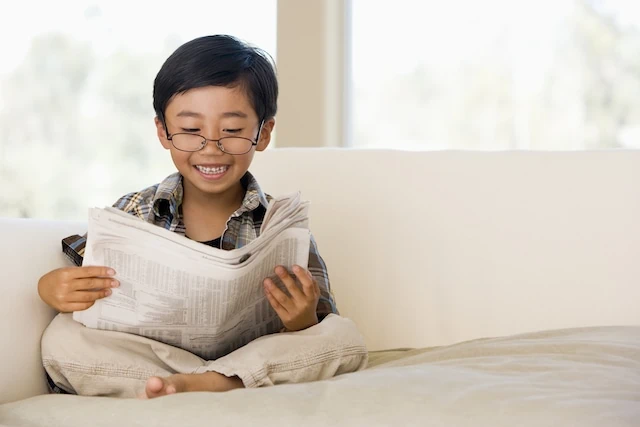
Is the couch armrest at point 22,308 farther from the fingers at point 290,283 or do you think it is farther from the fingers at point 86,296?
the fingers at point 290,283

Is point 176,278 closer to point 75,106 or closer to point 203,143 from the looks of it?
point 203,143

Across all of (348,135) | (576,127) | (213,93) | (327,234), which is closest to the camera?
(213,93)

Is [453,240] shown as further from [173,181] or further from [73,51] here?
[73,51]

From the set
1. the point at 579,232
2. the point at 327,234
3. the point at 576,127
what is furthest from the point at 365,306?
the point at 576,127

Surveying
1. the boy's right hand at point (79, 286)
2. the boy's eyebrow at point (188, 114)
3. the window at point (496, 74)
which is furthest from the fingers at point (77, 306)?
the window at point (496, 74)

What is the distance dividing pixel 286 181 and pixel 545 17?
197cm

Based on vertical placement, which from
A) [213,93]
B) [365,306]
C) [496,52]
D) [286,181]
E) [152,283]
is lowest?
[365,306]

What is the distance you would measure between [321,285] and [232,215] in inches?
7.8

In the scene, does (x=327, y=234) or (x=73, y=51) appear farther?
(x=73, y=51)

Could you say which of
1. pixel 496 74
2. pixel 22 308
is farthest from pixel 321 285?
pixel 496 74

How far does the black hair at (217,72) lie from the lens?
1418 millimetres

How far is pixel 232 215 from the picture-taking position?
4.80 ft

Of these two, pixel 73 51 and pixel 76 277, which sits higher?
pixel 73 51

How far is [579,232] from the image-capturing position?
1525mm
